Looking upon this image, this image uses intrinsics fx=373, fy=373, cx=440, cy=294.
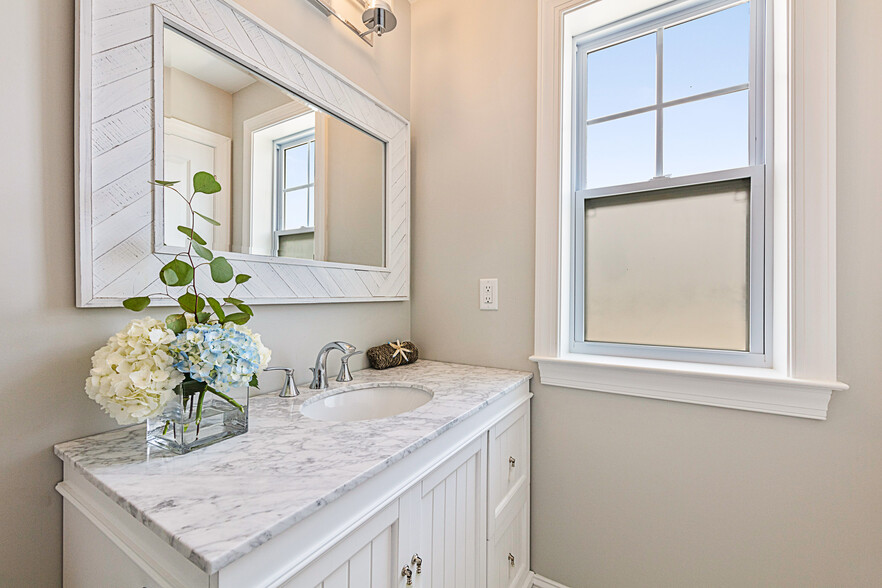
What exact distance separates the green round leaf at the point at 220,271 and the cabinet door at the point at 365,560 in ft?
1.74

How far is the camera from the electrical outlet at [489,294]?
146cm

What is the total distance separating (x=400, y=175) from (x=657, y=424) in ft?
4.26

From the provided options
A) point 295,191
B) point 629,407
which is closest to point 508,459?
point 629,407

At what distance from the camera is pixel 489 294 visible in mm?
1470

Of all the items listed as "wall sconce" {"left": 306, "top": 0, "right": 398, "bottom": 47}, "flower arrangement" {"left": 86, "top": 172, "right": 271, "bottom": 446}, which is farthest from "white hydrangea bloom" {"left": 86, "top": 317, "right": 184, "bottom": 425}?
"wall sconce" {"left": 306, "top": 0, "right": 398, "bottom": 47}

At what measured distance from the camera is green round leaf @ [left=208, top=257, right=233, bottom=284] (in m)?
0.75

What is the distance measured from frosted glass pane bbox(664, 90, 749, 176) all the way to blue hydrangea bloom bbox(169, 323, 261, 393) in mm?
1394

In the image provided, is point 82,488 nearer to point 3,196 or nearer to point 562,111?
point 3,196

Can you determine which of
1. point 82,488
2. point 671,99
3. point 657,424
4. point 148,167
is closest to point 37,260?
point 148,167

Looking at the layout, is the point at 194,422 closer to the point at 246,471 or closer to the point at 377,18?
the point at 246,471

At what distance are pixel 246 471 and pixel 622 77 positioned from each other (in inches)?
65.4

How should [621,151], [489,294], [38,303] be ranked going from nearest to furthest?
[38,303] < [621,151] < [489,294]

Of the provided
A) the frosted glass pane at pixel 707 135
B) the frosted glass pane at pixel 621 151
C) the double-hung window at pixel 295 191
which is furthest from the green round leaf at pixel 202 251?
the frosted glass pane at pixel 707 135

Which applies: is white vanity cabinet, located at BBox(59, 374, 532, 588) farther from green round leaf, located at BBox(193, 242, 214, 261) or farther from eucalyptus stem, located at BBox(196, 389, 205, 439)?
green round leaf, located at BBox(193, 242, 214, 261)
